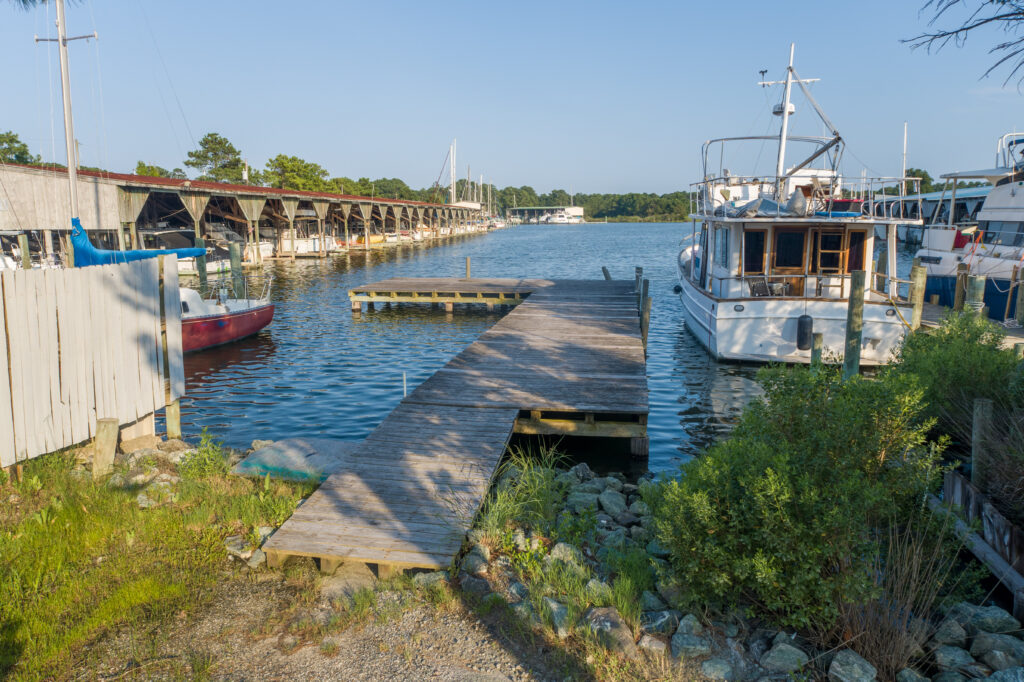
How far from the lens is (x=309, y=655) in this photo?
4.56m

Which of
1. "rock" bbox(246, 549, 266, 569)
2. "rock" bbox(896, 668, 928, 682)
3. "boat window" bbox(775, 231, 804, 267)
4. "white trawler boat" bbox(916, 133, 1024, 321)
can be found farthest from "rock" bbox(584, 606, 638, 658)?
"white trawler boat" bbox(916, 133, 1024, 321)

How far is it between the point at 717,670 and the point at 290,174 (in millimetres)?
82322

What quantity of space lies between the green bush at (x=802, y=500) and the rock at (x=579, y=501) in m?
Answer: 2.05

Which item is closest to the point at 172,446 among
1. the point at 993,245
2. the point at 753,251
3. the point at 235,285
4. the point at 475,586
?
the point at 475,586

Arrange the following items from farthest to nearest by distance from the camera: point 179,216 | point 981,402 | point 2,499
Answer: point 179,216 → point 2,499 → point 981,402

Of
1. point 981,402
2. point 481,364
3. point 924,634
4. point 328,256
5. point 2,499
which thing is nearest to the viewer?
point 924,634

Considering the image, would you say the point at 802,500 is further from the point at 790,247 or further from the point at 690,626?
the point at 790,247

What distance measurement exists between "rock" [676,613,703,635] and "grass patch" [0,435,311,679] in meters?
3.67

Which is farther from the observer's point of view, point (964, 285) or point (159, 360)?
point (964, 285)

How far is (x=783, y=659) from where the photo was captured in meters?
4.32

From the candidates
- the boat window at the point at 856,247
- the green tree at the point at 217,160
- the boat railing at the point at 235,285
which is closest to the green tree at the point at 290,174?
the green tree at the point at 217,160

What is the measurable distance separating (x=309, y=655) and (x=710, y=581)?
2.83m

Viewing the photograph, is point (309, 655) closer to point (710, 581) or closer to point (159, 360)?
point (710, 581)

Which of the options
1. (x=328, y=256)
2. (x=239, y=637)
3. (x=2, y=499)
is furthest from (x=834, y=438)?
(x=328, y=256)
